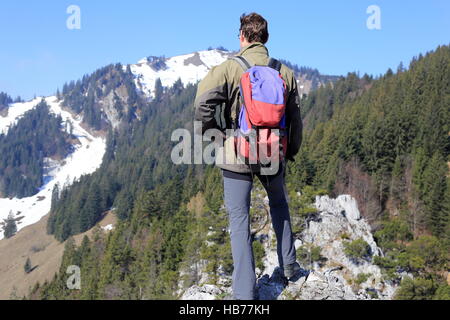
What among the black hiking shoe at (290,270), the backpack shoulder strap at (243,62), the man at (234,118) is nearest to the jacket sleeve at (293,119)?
the man at (234,118)

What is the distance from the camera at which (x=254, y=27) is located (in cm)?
515

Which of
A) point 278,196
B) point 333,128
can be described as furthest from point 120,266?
point 278,196

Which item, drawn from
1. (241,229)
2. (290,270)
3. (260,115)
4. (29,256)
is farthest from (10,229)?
(260,115)

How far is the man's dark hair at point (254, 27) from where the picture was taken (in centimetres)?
516

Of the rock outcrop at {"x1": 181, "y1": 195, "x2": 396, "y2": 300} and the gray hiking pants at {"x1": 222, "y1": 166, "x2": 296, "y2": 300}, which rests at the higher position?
the gray hiking pants at {"x1": 222, "y1": 166, "x2": 296, "y2": 300}

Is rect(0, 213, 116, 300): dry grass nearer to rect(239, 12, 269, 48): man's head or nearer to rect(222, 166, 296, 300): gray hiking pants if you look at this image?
rect(222, 166, 296, 300): gray hiking pants

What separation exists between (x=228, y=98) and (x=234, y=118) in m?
0.26

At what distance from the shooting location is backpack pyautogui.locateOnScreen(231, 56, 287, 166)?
477cm

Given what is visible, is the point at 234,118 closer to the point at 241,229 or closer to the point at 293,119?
the point at 293,119

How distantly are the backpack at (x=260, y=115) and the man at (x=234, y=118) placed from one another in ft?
0.52

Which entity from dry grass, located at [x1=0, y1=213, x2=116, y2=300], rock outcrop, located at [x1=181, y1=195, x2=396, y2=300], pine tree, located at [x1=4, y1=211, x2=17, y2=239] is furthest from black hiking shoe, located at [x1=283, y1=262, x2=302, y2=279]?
pine tree, located at [x1=4, y1=211, x2=17, y2=239]
